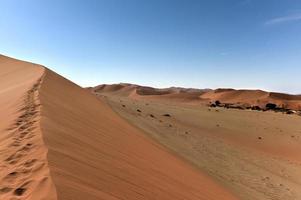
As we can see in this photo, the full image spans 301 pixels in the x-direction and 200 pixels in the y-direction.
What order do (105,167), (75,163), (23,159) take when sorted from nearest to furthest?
(23,159) < (75,163) < (105,167)

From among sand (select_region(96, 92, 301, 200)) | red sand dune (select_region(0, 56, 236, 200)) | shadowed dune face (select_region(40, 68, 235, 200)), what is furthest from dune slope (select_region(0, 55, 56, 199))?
sand (select_region(96, 92, 301, 200))

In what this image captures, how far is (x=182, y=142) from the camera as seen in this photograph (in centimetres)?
1462

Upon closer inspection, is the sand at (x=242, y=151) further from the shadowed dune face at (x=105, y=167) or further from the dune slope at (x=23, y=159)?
the dune slope at (x=23, y=159)

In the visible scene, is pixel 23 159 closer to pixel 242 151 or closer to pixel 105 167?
pixel 105 167

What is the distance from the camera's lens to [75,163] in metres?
5.51

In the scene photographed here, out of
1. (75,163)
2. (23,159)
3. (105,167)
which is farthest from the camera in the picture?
(105,167)

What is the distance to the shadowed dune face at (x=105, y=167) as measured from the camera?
4.82m

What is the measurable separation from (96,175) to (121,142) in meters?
3.76

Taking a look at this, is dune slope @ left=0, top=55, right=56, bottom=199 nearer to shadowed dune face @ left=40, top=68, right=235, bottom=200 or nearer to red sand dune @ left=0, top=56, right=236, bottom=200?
red sand dune @ left=0, top=56, right=236, bottom=200

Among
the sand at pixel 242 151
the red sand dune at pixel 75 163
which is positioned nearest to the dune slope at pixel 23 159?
the red sand dune at pixel 75 163

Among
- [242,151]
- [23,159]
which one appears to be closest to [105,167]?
[23,159]

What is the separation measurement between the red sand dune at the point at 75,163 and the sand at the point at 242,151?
2580mm

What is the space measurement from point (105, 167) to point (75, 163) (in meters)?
0.66

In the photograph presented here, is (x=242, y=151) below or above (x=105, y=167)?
below
